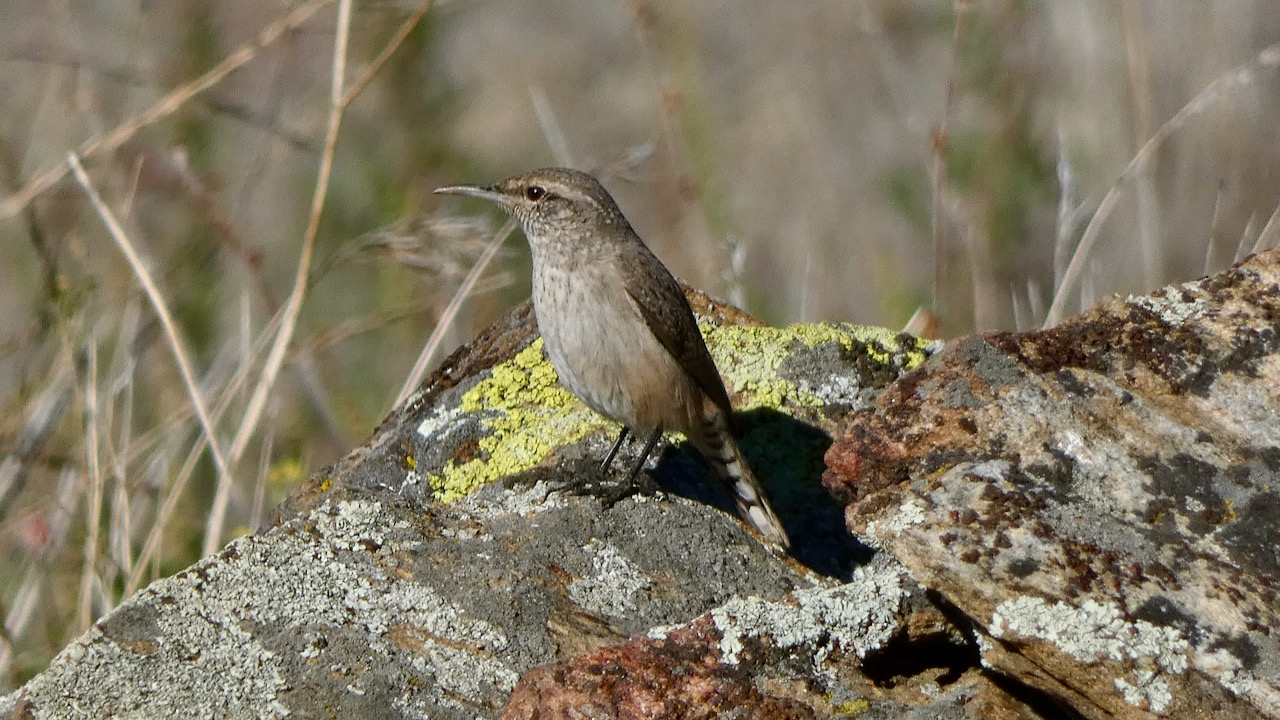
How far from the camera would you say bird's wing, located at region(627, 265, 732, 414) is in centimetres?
442

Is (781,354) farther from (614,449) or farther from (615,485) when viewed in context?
(615,485)

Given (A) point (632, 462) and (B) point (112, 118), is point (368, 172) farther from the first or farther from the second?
(A) point (632, 462)

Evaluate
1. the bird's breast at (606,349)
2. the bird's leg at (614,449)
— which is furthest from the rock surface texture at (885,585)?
the bird's breast at (606,349)

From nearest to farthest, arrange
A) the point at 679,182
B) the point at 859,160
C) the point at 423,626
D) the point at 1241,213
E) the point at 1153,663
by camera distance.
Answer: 1. the point at 1153,663
2. the point at 423,626
3. the point at 679,182
4. the point at 1241,213
5. the point at 859,160

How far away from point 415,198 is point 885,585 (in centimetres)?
516

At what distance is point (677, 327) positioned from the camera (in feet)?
15.1

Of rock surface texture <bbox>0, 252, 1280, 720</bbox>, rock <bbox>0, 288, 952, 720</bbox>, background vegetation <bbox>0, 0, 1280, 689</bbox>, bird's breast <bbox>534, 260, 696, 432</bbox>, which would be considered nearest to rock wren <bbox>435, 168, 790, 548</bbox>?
bird's breast <bbox>534, 260, 696, 432</bbox>

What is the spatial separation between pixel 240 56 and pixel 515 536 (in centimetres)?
263

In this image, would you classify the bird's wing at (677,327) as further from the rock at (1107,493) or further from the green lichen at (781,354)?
the rock at (1107,493)

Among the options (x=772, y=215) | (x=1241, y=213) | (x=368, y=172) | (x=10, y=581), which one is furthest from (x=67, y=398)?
(x=772, y=215)

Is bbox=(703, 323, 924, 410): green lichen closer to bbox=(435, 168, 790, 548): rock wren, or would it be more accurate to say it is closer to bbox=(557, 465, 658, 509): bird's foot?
bbox=(435, 168, 790, 548): rock wren

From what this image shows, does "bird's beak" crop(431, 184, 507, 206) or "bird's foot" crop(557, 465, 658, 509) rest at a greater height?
"bird's beak" crop(431, 184, 507, 206)

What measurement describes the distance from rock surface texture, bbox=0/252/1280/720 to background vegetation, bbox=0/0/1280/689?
1504 millimetres

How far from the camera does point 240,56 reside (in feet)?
16.3
